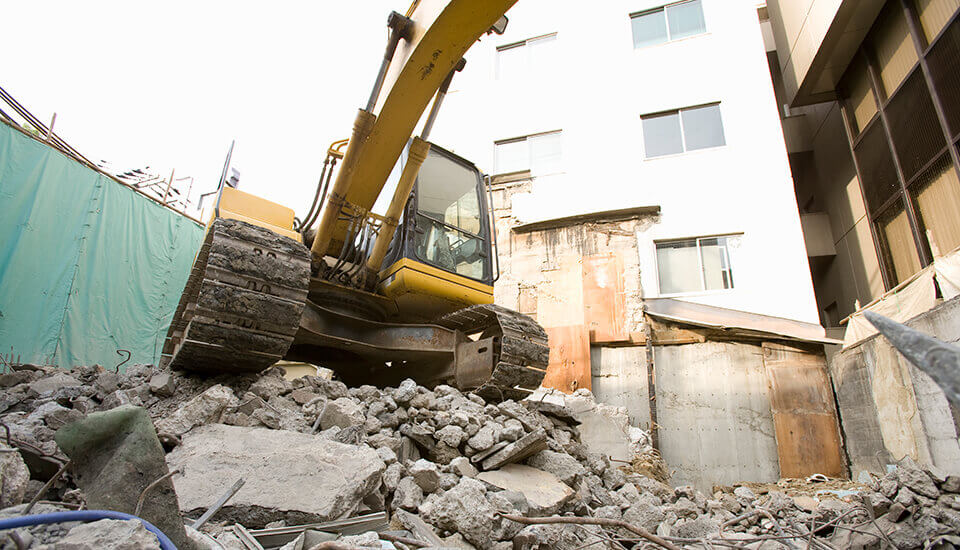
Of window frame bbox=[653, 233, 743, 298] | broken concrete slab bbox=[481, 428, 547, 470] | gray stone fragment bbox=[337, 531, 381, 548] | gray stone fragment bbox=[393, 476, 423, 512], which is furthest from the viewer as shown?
window frame bbox=[653, 233, 743, 298]

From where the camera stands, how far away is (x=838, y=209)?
1068 cm

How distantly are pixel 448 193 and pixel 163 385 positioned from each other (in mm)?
3133

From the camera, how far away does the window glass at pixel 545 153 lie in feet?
36.2

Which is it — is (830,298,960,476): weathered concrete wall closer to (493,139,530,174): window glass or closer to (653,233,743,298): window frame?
(653,233,743,298): window frame

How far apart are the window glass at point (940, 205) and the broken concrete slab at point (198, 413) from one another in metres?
7.97

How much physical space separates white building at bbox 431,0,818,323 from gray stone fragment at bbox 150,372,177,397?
7689mm

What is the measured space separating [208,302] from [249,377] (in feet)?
2.25

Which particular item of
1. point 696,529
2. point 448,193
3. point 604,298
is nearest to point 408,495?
point 696,529

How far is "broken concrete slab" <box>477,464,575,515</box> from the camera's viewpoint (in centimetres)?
305

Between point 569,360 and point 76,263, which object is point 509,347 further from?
point 76,263

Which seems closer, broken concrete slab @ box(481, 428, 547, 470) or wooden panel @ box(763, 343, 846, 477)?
broken concrete slab @ box(481, 428, 547, 470)

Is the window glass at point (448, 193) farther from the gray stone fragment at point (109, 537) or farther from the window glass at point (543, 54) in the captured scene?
the window glass at point (543, 54)

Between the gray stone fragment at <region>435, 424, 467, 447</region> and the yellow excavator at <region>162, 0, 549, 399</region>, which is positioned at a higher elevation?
the yellow excavator at <region>162, 0, 549, 399</region>

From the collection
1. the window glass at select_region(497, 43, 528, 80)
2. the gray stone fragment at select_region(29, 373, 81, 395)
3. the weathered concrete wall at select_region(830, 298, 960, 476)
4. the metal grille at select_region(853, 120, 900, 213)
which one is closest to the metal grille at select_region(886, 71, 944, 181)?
the metal grille at select_region(853, 120, 900, 213)
